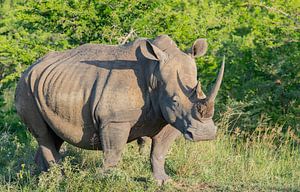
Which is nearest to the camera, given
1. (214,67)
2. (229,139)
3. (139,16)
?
(229,139)

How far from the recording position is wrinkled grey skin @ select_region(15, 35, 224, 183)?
612 cm

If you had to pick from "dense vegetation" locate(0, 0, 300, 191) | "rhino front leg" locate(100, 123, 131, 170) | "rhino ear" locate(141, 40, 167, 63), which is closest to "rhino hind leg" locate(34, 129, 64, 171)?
"dense vegetation" locate(0, 0, 300, 191)

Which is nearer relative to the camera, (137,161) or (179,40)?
(137,161)

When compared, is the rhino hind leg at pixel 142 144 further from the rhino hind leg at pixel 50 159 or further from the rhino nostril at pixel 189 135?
the rhino nostril at pixel 189 135

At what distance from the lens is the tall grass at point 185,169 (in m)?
6.47

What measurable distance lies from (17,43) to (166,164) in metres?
4.95

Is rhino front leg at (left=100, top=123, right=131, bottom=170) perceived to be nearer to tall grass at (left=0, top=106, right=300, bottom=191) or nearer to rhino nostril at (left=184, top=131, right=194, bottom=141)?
tall grass at (left=0, top=106, right=300, bottom=191)

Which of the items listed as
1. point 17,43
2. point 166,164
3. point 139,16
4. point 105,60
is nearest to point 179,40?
point 139,16

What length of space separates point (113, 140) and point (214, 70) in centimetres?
639

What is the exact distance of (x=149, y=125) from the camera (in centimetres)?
648

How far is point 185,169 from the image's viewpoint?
7539 millimetres

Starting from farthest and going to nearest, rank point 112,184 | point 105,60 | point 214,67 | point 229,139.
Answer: point 214,67 < point 229,139 < point 105,60 < point 112,184

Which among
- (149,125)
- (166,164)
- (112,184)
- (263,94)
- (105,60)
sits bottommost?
(263,94)

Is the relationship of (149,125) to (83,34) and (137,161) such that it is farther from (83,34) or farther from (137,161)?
(83,34)
